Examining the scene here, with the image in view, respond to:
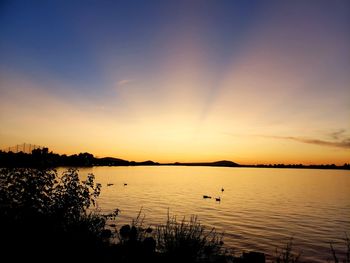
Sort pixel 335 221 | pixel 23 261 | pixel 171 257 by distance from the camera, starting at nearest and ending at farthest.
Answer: pixel 23 261 < pixel 171 257 < pixel 335 221

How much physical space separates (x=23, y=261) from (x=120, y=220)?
24345 millimetres

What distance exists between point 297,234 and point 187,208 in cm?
1938

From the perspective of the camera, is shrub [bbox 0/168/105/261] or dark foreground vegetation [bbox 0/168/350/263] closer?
dark foreground vegetation [bbox 0/168/350/263]

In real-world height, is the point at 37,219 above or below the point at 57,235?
above

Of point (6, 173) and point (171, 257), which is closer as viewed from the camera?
point (171, 257)

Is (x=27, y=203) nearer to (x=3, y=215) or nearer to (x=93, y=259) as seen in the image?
(x=3, y=215)

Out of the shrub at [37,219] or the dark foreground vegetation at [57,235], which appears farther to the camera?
the shrub at [37,219]

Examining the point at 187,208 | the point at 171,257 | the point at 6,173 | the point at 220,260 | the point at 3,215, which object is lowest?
the point at 187,208

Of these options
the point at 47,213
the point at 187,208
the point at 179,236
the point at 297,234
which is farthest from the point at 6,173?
the point at 187,208

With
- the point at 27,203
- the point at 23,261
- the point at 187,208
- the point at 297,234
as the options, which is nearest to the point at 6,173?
the point at 27,203

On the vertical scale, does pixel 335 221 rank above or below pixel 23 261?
below

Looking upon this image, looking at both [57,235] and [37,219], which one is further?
[37,219]

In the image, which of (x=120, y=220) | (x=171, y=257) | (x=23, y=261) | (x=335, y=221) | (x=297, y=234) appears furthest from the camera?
(x=335, y=221)

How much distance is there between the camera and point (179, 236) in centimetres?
1062
